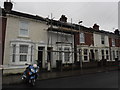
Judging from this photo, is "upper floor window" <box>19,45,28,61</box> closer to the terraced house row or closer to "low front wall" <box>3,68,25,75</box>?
the terraced house row

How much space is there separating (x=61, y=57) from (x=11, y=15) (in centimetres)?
775

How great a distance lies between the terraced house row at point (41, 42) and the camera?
35.5 feet

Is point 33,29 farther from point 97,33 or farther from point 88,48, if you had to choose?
point 97,33

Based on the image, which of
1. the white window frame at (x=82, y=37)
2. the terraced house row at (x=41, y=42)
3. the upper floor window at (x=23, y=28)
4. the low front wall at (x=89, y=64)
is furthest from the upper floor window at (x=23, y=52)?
the white window frame at (x=82, y=37)

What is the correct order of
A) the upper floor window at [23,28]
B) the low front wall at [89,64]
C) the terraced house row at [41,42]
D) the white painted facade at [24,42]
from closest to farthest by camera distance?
the white painted facade at [24,42]
the terraced house row at [41,42]
the upper floor window at [23,28]
the low front wall at [89,64]

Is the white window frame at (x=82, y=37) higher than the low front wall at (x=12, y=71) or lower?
higher

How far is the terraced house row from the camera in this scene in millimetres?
10828

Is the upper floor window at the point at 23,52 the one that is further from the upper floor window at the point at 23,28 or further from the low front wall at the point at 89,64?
the low front wall at the point at 89,64

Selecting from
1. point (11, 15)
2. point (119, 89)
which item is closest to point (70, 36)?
point (11, 15)

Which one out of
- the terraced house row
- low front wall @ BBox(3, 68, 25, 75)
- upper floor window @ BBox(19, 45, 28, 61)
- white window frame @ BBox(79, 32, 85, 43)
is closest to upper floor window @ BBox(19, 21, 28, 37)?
the terraced house row

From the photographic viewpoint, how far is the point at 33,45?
12.3m

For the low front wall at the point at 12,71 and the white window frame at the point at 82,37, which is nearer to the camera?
the low front wall at the point at 12,71

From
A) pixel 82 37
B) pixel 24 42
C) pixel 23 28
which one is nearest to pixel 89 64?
pixel 82 37

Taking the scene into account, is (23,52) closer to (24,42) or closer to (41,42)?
(24,42)
